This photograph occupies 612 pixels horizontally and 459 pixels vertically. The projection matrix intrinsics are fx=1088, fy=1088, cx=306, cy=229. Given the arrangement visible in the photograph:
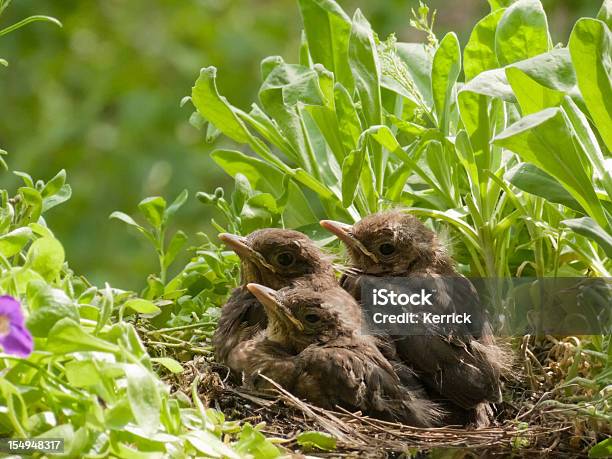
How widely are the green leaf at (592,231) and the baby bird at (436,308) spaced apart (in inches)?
16.6

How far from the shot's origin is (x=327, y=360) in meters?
2.07

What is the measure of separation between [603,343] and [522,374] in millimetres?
202

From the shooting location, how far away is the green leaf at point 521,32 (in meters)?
2.12

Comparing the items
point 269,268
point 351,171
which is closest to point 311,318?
point 269,268

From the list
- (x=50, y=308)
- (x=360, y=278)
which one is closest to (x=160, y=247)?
(x=360, y=278)

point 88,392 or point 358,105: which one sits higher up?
point 358,105

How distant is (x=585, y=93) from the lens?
188 cm

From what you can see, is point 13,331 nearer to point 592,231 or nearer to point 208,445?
point 208,445

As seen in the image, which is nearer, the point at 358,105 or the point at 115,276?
the point at 358,105

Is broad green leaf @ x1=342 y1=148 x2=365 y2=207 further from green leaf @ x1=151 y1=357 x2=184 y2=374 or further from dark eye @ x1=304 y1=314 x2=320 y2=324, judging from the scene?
green leaf @ x1=151 y1=357 x2=184 y2=374

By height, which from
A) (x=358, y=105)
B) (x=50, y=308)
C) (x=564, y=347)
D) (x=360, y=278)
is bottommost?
(x=564, y=347)

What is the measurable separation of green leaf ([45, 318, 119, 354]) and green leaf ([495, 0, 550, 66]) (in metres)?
1.09

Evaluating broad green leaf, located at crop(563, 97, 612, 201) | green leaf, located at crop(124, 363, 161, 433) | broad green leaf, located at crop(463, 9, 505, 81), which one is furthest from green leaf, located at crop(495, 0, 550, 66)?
green leaf, located at crop(124, 363, 161, 433)

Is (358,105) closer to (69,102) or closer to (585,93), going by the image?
(585,93)
